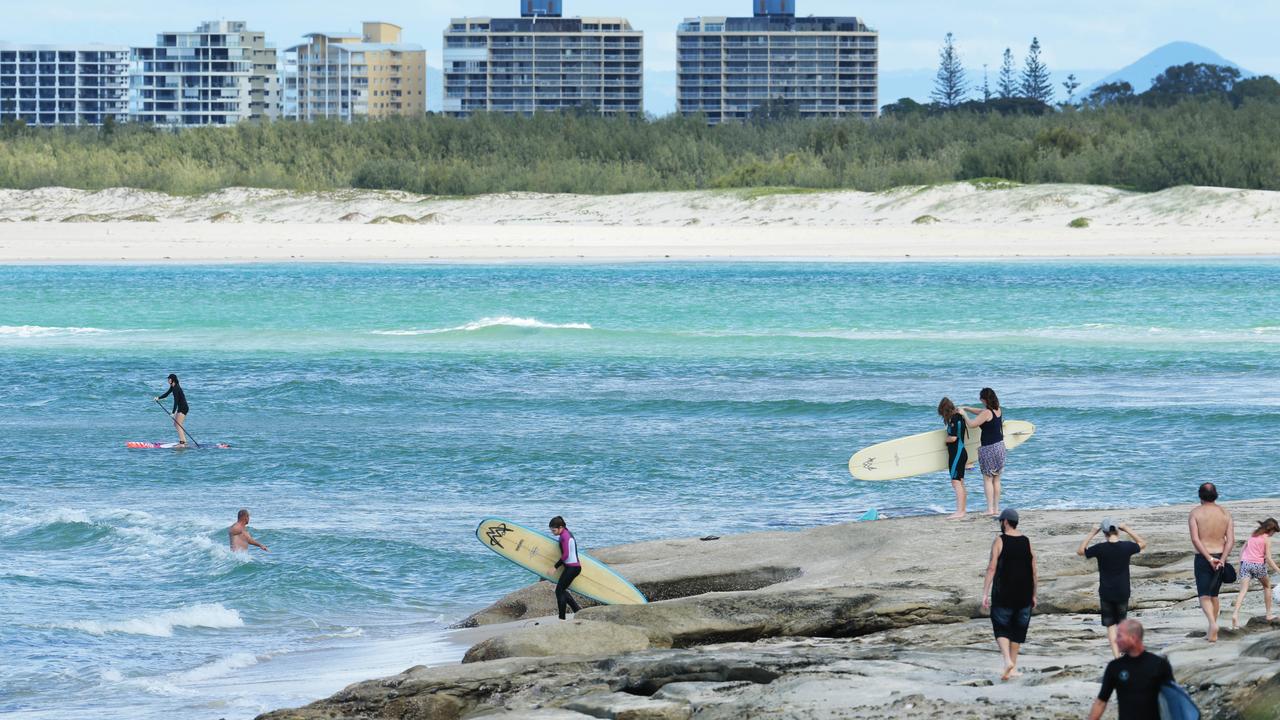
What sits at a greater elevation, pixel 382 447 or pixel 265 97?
pixel 265 97

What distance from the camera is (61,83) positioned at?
175m

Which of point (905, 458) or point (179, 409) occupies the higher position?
point (905, 458)

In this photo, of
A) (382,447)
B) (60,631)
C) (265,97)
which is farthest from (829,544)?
(265,97)

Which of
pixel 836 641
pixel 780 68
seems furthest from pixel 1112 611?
pixel 780 68

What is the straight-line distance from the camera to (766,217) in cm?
6347

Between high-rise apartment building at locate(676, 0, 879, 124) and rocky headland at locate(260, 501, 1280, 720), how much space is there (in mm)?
143307

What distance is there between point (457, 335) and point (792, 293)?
12.3 meters

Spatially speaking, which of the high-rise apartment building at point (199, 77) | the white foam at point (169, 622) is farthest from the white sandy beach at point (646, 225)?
the high-rise apartment building at point (199, 77)

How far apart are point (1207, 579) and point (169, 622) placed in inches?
336

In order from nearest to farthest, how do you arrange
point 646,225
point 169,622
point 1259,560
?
1. point 1259,560
2. point 169,622
3. point 646,225

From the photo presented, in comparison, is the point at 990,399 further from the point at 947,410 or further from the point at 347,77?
the point at 347,77

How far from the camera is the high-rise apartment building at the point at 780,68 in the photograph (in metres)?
155

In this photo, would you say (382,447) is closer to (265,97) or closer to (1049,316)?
(1049,316)

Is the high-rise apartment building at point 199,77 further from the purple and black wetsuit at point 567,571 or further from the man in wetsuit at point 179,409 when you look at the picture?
the purple and black wetsuit at point 567,571
